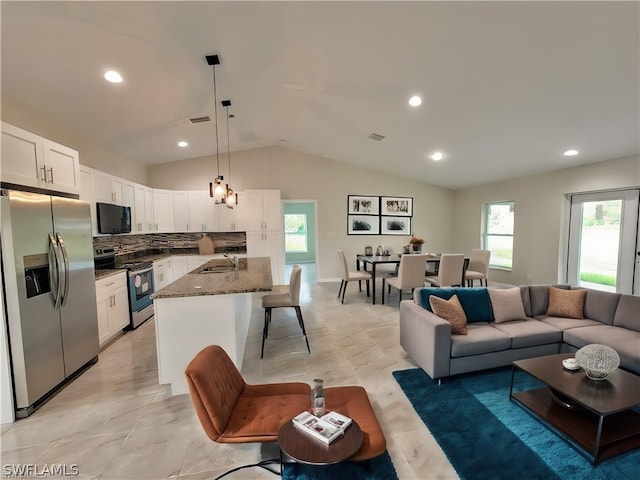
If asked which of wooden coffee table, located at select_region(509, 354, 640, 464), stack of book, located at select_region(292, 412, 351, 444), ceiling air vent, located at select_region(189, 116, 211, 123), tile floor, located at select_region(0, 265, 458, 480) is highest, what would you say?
ceiling air vent, located at select_region(189, 116, 211, 123)

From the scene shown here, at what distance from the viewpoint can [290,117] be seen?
4656mm

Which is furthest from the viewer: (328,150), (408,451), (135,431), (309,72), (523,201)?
(328,150)

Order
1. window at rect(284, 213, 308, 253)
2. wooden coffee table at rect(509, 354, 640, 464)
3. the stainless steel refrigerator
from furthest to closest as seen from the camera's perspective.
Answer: window at rect(284, 213, 308, 253)
the stainless steel refrigerator
wooden coffee table at rect(509, 354, 640, 464)

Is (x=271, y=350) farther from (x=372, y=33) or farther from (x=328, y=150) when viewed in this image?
(x=328, y=150)

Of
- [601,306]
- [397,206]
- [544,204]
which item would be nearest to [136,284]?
[601,306]

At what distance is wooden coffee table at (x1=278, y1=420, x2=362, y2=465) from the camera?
4.24 feet

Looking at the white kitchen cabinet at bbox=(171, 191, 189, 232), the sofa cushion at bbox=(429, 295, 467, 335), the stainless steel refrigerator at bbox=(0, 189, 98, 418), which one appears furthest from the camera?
the white kitchen cabinet at bbox=(171, 191, 189, 232)

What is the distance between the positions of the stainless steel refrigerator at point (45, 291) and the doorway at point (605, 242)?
7141 mm

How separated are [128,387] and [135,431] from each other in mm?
695

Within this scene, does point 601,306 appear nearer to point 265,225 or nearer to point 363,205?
point 363,205

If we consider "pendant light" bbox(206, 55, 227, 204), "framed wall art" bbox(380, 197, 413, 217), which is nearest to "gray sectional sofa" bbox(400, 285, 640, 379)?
"pendant light" bbox(206, 55, 227, 204)

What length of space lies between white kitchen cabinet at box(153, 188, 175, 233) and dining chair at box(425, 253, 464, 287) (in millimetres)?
5220

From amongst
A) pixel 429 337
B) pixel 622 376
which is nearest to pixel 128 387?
pixel 429 337

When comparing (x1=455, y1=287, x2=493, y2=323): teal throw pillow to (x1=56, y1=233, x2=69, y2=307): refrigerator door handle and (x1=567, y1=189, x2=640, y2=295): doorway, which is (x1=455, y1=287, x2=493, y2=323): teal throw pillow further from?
(x1=56, y1=233, x2=69, y2=307): refrigerator door handle
